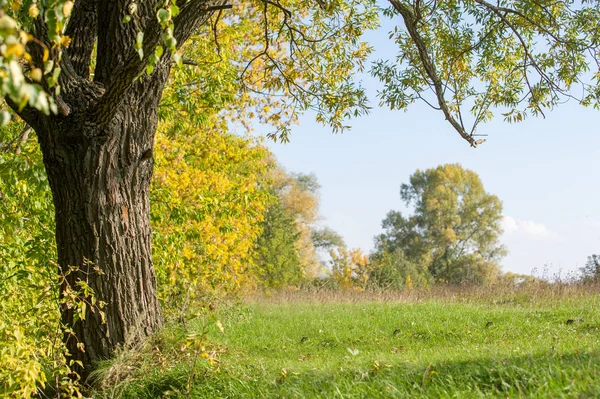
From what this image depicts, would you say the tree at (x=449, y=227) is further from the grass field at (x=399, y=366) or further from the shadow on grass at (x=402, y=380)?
the shadow on grass at (x=402, y=380)

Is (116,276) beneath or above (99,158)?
beneath

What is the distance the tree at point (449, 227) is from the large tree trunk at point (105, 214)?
3434 cm

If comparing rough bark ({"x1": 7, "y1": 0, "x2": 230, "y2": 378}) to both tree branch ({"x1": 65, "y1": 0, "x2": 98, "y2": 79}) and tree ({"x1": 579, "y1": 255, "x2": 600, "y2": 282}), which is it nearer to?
tree branch ({"x1": 65, "y1": 0, "x2": 98, "y2": 79})

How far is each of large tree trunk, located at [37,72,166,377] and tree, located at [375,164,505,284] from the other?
34343 millimetres

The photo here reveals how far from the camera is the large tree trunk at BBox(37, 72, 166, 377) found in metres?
5.76

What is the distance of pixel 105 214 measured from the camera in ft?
19.2

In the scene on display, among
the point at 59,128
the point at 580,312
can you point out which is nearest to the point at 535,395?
the point at 59,128

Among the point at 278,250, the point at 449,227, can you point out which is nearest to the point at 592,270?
the point at 278,250

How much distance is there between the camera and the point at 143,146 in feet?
19.9

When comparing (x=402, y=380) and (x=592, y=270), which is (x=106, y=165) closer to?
(x=402, y=380)

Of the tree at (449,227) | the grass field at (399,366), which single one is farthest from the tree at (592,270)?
the tree at (449,227)

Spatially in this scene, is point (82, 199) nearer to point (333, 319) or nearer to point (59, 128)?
point (59, 128)

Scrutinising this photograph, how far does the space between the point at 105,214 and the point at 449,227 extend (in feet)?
121

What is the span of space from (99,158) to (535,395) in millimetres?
4257
